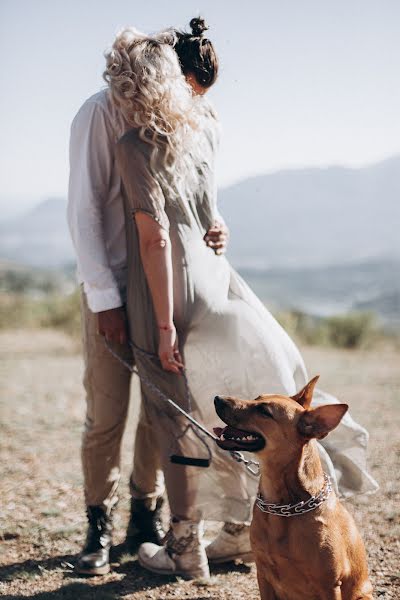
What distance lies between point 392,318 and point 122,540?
40.0ft

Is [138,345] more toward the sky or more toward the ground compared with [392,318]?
more toward the sky

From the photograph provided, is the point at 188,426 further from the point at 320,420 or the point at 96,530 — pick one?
the point at 320,420

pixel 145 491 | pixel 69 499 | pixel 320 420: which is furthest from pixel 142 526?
pixel 320 420

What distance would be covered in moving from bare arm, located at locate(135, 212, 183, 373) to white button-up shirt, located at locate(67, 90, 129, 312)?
221 millimetres

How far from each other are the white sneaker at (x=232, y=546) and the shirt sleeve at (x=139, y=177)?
1.52 meters

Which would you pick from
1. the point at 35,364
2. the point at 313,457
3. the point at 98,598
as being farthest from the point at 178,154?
the point at 35,364

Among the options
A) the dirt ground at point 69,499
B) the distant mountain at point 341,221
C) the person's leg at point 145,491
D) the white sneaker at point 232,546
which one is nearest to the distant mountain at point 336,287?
the distant mountain at point 341,221

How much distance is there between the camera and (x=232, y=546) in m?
3.42

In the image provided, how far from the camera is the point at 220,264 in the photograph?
10.5 ft

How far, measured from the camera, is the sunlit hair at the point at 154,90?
276 cm

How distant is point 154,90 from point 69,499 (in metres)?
2.72

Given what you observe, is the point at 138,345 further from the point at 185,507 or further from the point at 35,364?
the point at 35,364

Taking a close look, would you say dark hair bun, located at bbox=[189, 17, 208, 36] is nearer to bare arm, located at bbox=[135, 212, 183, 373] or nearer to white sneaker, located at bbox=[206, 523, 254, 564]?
bare arm, located at bbox=[135, 212, 183, 373]

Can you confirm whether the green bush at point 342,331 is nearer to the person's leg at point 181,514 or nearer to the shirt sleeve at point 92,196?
the person's leg at point 181,514
